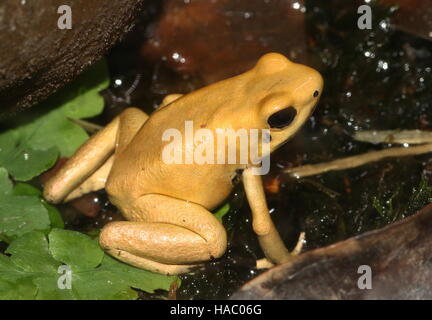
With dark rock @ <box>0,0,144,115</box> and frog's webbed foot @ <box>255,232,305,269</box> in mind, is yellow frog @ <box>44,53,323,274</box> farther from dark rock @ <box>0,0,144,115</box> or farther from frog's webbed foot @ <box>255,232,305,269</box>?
dark rock @ <box>0,0,144,115</box>

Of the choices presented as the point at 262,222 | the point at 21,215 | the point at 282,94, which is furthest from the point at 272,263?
the point at 21,215

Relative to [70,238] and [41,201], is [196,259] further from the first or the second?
[41,201]

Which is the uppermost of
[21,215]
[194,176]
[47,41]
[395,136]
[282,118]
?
[47,41]

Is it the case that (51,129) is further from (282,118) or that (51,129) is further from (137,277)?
(282,118)

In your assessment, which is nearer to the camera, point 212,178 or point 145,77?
point 212,178

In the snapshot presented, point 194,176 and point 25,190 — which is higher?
point 194,176

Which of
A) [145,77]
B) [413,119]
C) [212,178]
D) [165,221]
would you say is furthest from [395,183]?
[145,77]
